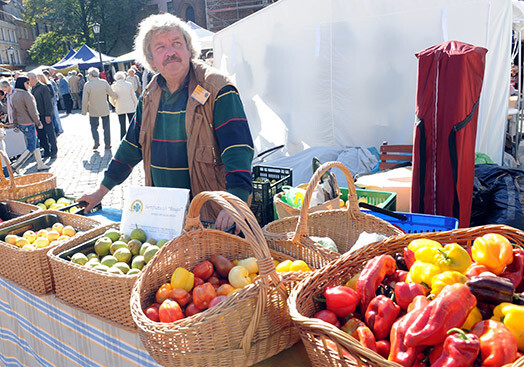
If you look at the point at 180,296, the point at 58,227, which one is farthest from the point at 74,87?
the point at 180,296

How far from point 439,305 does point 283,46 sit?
610 centimetres

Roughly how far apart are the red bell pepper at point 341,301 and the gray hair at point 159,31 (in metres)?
1.81

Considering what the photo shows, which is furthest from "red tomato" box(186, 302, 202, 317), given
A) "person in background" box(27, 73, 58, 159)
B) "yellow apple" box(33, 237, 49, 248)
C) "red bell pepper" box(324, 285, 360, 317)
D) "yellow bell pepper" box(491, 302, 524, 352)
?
"person in background" box(27, 73, 58, 159)

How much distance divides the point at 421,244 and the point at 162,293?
956mm

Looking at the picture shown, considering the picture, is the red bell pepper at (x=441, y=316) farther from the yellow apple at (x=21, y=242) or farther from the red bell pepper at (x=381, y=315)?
the yellow apple at (x=21, y=242)

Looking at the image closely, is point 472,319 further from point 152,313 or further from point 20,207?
point 20,207

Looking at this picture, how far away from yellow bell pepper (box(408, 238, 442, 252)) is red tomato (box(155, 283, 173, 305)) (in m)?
0.90

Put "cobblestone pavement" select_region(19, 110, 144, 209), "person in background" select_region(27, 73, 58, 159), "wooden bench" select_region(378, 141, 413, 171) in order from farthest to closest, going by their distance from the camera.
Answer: "person in background" select_region(27, 73, 58, 159) < "cobblestone pavement" select_region(19, 110, 144, 209) < "wooden bench" select_region(378, 141, 413, 171)

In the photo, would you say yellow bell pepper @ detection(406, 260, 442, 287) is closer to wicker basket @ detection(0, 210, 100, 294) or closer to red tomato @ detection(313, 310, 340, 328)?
red tomato @ detection(313, 310, 340, 328)

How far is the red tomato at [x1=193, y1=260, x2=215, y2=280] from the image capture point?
1.70 meters

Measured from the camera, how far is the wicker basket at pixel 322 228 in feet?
5.78

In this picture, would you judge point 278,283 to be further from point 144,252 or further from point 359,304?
point 144,252

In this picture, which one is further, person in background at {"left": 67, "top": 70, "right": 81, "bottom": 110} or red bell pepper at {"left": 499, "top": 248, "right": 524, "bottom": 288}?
person in background at {"left": 67, "top": 70, "right": 81, "bottom": 110}

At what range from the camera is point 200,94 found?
A: 2373 millimetres
